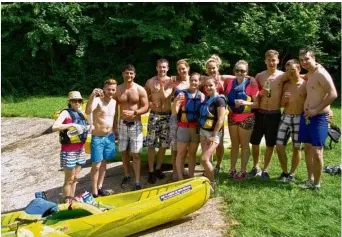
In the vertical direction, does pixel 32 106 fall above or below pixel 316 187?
above

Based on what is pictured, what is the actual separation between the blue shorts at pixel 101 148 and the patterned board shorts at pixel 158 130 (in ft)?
2.04

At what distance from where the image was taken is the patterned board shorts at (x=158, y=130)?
625 centimetres

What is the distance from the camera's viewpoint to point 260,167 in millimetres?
6902

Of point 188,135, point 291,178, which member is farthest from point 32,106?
point 291,178

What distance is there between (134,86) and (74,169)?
1.45m

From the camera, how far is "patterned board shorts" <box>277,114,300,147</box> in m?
5.76

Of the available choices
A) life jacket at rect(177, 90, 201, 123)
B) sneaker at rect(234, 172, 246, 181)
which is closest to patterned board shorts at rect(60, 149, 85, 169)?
life jacket at rect(177, 90, 201, 123)

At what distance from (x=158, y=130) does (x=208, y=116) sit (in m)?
0.99

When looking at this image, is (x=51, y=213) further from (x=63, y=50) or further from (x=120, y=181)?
(x=63, y=50)

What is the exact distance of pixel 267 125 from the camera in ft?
19.5

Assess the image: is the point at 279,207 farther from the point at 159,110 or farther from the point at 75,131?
the point at 75,131

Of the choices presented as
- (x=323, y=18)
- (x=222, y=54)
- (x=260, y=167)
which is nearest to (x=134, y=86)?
(x=260, y=167)

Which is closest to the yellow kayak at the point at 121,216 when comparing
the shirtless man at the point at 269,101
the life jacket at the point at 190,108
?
the life jacket at the point at 190,108

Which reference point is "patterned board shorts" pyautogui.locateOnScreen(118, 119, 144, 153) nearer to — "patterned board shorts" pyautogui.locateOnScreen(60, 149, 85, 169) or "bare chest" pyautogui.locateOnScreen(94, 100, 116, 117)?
"bare chest" pyautogui.locateOnScreen(94, 100, 116, 117)
